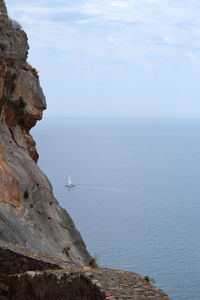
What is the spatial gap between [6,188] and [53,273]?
10.7m

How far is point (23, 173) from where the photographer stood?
73.9ft

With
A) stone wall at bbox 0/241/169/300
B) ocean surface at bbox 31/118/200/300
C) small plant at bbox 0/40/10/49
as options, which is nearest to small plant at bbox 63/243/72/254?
stone wall at bbox 0/241/169/300

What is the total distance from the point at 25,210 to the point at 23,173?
204 cm

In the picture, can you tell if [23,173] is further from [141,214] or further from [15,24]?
[141,214]

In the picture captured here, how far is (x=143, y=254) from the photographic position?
300ft

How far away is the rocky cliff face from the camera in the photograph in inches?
792

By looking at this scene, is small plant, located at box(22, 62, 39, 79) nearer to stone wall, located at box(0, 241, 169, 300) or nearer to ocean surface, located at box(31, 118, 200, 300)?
stone wall, located at box(0, 241, 169, 300)

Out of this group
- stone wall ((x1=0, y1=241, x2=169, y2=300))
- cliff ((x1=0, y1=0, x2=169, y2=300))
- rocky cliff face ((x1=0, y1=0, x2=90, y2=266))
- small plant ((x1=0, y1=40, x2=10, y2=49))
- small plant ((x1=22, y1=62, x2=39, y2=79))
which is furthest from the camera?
small plant ((x1=22, y1=62, x2=39, y2=79))

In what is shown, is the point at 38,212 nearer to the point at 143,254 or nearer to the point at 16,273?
the point at 16,273

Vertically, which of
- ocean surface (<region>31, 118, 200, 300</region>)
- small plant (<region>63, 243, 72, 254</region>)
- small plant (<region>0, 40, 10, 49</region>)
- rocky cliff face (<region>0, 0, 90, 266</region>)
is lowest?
small plant (<region>63, 243, 72, 254</region>)

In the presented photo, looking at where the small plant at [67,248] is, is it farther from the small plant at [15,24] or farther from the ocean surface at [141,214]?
the ocean surface at [141,214]

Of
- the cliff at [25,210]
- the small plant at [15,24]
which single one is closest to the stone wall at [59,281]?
the cliff at [25,210]

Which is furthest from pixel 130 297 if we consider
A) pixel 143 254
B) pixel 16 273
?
pixel 143 254

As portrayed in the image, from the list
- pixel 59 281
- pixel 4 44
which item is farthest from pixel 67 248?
pixel 59 281
